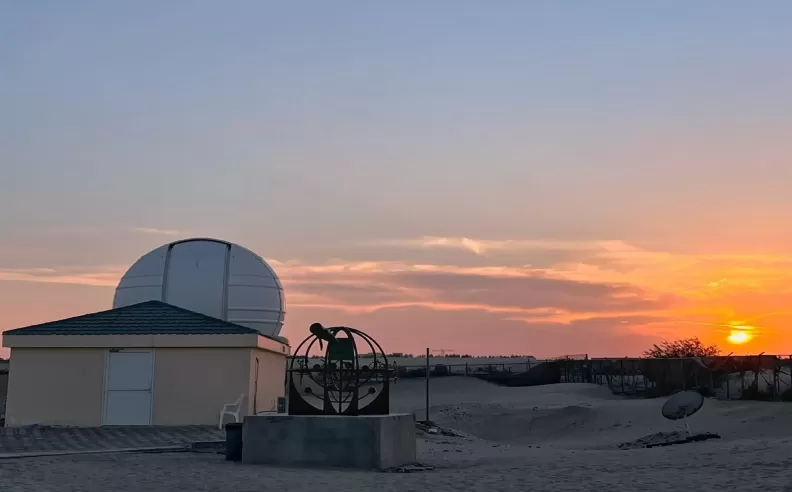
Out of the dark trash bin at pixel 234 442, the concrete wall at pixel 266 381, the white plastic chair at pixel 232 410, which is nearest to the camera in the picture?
the dark trash bin at pixel 234 442

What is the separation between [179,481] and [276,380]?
12015 mm

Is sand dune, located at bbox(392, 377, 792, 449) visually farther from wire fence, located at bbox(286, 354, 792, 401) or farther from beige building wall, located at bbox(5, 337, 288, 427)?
beige building wall, located at bbox(5, 337, 288, 427)

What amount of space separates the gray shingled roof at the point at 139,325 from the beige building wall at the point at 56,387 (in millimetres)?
474

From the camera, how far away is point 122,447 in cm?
1630

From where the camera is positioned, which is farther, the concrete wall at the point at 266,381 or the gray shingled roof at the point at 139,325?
the concrete wall at the point at 266,381

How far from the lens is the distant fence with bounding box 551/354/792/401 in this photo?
28.2m

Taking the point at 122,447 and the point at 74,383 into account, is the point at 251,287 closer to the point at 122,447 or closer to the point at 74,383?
the point at 74,383

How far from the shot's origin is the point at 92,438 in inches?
708

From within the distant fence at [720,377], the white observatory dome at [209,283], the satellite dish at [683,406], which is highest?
the white observatory dome at [209,283]

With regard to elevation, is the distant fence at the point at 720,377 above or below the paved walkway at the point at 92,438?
above

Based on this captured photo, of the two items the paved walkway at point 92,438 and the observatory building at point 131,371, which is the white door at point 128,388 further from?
the paved walkway at point 92,438

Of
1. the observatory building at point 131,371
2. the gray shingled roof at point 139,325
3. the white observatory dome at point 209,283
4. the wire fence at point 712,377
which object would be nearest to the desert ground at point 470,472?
the observatory building at point 131,371

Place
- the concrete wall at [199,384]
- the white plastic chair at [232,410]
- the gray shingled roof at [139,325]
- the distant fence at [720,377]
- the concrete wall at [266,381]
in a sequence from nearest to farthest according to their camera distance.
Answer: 1. the white plastic chair at [232,410]
2. the concrete wall at [199,384]
3. the gray shingled roof at [139,325]
4. the concrete wall at [266,381]
5. the distant fence at [720,377]

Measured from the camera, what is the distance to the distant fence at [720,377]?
2823 cm
